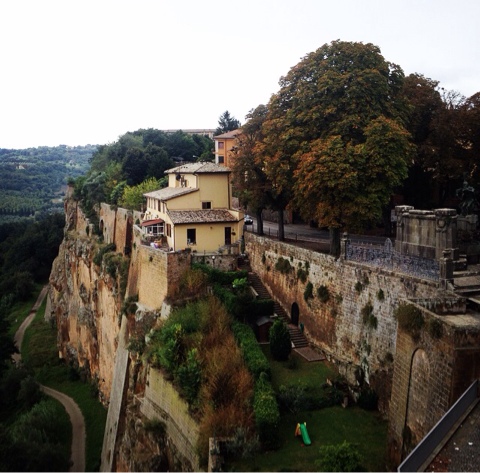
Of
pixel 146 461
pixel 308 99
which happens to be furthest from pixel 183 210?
pixel 146 461

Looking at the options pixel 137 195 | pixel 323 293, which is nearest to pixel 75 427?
pixel 137 195

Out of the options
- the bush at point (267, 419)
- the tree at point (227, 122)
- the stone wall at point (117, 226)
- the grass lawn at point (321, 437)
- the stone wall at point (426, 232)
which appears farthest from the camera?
the tree at point (227, 122)

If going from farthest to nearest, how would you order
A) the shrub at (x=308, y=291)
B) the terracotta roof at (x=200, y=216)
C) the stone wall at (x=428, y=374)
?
1. the terracotta roof at (x=200, y=216)
2. the shrub at (x=308, y=291)
3. the stone wall at (x=428, y=374)

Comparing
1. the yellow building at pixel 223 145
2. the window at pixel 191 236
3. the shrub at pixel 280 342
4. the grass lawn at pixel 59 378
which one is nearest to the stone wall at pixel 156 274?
the window at pixel 191 236

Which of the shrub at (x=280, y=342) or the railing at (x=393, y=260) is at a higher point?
the railing at (x=393, y=260)

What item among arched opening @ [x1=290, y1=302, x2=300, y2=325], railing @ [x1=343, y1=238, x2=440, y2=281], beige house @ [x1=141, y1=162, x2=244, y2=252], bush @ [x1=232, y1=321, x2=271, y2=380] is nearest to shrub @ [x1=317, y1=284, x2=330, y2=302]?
railing @ [x1=343, y1=238, x2=440, y2=281]

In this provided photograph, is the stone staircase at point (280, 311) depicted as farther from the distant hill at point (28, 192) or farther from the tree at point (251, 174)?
the distant hill at point (28, 192)

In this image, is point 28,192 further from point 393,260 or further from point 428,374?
point 428,374
